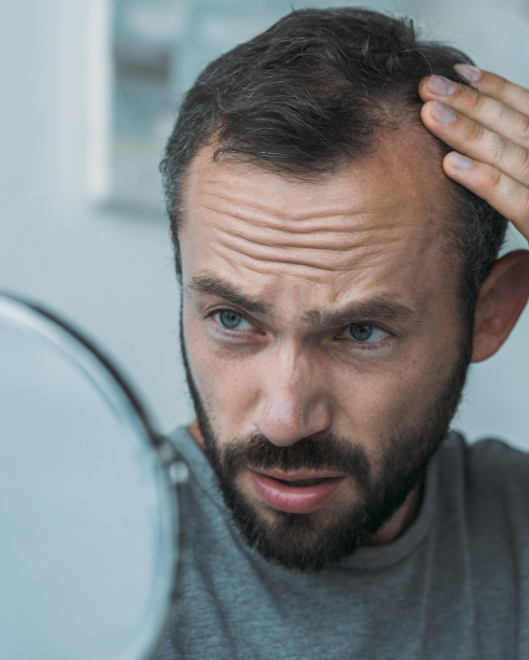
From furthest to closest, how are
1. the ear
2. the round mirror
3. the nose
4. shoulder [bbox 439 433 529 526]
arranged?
shoulder [bbox 439 433 529 526] < the ear < the nose < the round mirror

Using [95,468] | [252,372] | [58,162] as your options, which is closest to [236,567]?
[252,372]

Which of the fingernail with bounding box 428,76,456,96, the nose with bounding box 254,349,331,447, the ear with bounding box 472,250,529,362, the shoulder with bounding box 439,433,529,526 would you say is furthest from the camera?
the shoulder with bounding box 439,433,529,526

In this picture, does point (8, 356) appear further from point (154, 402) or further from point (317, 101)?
point (154, 402)

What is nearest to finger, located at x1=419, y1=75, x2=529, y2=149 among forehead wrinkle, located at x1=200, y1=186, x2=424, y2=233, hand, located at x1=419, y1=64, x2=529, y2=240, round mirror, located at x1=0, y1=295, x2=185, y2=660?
hand, located at x1=419, y1=64, x2=529, y2=240

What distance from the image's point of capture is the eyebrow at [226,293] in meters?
0.89

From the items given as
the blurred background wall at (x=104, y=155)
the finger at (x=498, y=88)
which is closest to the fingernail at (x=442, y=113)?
the finger at (x=498, y=88)

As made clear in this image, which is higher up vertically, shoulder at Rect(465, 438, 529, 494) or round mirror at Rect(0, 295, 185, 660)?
round mirror at Rect(0, 295, 185, 660)

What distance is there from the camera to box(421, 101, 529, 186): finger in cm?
97

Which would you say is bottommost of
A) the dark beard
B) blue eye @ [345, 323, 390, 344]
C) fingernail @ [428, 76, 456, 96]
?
the dark beard

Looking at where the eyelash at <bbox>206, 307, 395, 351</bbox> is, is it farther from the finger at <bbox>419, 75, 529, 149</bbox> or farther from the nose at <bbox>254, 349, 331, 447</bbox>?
the finger at <bbox>419, 75, 529, 149</bbox>

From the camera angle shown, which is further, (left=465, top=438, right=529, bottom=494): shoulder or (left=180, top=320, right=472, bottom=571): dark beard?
(left=465, top=438, right=529, bottom=494): shoulder

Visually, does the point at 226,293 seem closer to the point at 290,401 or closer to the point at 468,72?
the point at 290,401

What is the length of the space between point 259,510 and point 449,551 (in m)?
0.37

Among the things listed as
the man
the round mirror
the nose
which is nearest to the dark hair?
the man
